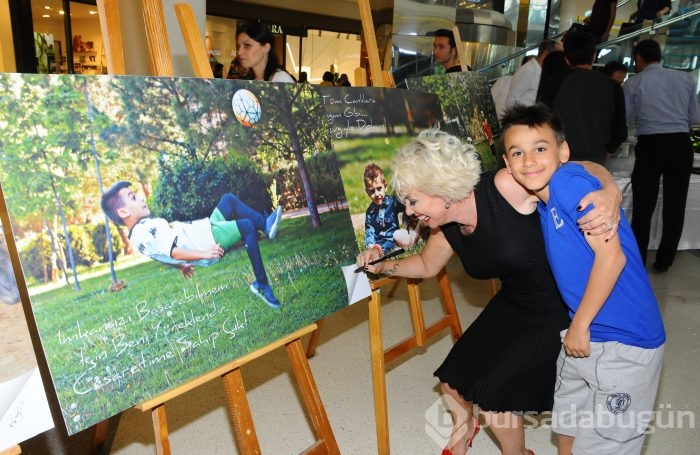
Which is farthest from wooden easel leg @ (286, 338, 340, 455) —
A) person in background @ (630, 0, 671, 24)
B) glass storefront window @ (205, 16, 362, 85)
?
glass storefront window @ (205, 16, 362, 85)

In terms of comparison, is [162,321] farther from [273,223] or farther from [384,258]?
[384,258]

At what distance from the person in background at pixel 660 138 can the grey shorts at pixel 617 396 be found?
10.1 feet

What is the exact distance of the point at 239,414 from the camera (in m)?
1.51

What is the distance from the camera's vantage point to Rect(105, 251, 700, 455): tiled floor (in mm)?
2207

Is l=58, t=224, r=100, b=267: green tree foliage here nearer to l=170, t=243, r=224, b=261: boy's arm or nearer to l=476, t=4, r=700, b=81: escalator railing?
l=170, t=243, r=224, b=261: boy's arm

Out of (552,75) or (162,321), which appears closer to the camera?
(162,321)

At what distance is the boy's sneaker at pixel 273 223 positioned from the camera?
5.40ft

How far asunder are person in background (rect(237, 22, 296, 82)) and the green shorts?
3.73 feet

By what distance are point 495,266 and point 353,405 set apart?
1044mm

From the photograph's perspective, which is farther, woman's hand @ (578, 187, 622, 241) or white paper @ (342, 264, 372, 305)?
white paper @ (342, 264, 372, 305)

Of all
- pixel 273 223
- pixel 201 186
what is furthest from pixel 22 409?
pixel 273 223

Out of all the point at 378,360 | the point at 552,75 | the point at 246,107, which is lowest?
the point at 378,360

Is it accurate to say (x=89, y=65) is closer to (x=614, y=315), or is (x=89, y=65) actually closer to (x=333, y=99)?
(x=333, y=99)

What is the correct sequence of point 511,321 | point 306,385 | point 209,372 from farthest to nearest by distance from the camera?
point 511,321
point 306,385
point 209,372
